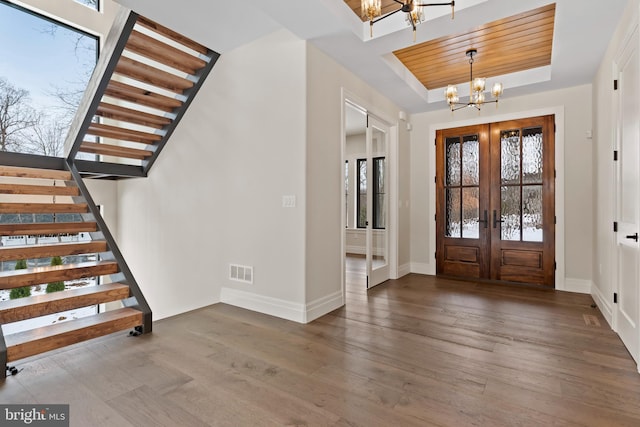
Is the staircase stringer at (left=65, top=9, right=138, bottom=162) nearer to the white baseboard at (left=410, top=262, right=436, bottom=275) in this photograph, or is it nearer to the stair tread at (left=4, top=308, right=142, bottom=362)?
the stair tread at (left=4, top=308, right=142, bottom=362)

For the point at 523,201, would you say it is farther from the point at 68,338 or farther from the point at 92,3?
the point at 92,3

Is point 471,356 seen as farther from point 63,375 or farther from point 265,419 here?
point 63,375

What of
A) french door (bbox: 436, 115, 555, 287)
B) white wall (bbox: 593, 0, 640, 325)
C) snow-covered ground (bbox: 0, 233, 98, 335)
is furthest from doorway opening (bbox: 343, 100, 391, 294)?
snow-covered ground (bbox: 0, 233, 98, 335)

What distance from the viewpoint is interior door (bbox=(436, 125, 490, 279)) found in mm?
5125

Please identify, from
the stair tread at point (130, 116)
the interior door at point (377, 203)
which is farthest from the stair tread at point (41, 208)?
the interior door at point (377, 203)

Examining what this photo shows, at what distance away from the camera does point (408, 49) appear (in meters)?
3.97

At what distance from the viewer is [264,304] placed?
3570 mm

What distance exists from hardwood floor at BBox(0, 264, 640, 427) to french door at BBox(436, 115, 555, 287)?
58.6 inches

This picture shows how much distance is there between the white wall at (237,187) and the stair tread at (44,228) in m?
1.27

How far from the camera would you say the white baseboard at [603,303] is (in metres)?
3.20

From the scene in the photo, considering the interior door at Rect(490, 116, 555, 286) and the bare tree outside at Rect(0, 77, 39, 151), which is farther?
the bare tree outside at Rect(0, 77, 39, 151)

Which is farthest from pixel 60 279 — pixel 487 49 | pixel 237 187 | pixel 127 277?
pixel 487 49

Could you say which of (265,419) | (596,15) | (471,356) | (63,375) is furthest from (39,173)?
(596,15)

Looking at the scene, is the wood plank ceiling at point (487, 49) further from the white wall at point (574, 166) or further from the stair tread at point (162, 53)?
the stair tread at point (162, 53)
